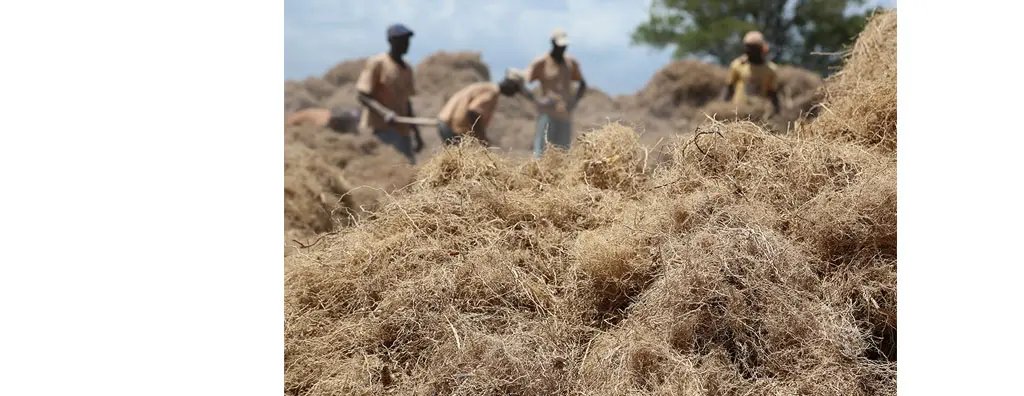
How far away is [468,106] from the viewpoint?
25.8 ft

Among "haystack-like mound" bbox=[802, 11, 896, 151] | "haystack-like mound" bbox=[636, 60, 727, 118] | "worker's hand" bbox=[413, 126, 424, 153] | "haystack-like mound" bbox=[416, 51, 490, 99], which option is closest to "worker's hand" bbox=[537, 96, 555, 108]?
"worker's hand" bbox=[413, 126, 424, 153]

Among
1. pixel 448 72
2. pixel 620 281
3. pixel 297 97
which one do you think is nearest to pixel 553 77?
pixel 620 281

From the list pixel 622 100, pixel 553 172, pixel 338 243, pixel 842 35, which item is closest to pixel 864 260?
pixel 553 172

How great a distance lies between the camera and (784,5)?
18.4 m

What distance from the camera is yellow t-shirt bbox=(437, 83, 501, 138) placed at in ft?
24.9

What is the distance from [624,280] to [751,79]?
5989 millimetres

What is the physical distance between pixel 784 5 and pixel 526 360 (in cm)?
1665

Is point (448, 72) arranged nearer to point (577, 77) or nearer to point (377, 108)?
point (577, 77)

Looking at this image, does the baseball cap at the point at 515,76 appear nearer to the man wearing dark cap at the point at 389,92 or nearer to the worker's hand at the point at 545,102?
the worker's hand at the point at 545,102

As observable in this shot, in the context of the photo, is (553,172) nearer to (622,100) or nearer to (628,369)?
(628,369)

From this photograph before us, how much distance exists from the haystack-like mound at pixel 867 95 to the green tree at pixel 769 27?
13115 millimetres

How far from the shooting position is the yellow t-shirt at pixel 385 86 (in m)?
7.95

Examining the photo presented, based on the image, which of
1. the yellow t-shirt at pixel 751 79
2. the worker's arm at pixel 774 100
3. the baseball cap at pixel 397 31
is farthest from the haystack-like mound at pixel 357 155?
the worker's arm at pixel 774 100
